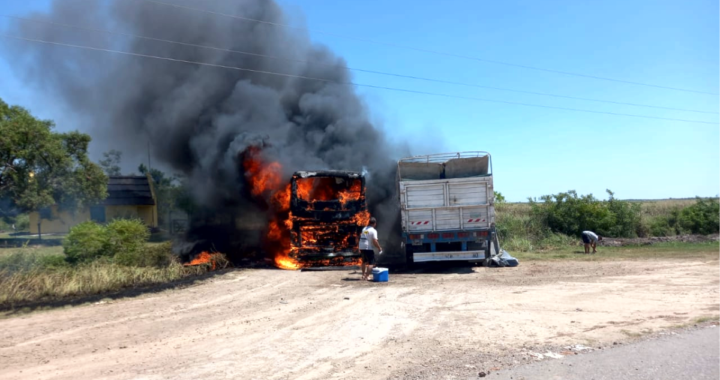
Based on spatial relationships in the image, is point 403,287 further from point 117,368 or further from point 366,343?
point 117,368

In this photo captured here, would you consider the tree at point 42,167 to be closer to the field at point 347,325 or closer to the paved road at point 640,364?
the field at point 347,325

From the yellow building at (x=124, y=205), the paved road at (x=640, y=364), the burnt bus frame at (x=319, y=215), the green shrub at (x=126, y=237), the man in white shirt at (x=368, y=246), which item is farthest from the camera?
the yellow building at (x=124, y=205)

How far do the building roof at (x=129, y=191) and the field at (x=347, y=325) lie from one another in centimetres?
2104

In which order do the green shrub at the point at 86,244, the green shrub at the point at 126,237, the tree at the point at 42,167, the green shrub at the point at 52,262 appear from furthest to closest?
the tree at the point at 42,167 < the green shrub at the point at 126,237 < the green shrub at the point at 86,244 < the green shrub at the point at 52,262

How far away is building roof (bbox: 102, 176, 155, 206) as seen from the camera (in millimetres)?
30531

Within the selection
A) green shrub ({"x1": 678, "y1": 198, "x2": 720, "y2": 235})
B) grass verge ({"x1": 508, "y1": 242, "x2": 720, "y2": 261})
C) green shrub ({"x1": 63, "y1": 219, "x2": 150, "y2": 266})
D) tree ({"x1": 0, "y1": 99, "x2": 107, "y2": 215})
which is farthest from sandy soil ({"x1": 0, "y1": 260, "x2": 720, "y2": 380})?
green shrub ({"x1": 678, "y1": 198, "x2": 720, "y2": 235})

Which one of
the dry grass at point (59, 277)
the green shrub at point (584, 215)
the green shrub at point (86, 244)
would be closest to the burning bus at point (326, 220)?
the dry grass at point (59, 277)

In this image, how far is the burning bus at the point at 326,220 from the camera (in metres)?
13.9

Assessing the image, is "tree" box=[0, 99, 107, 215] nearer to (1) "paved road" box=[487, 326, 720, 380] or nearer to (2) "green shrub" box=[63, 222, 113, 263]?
(2) "green shrub" box=[63, 222, 113, 263]

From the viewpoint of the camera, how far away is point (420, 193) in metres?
14.0

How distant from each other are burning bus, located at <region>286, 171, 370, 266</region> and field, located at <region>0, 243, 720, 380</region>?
1.63 meters

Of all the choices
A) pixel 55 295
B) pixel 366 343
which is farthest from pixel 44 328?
pixel 366 343

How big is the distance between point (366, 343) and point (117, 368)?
9.63ft

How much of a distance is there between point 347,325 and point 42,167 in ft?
54.8
